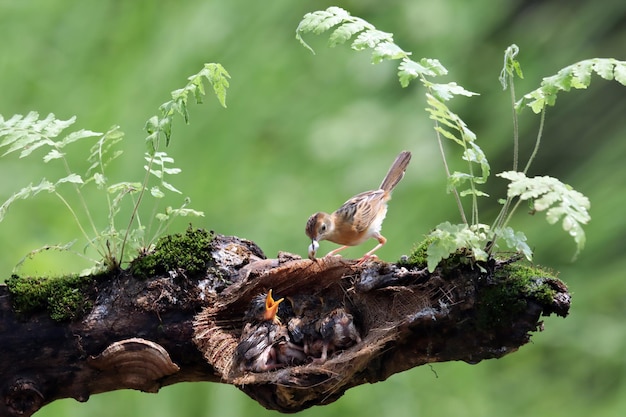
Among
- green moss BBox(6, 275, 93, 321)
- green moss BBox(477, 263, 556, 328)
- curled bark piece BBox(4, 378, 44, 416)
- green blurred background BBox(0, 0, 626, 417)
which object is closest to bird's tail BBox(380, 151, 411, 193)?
green blurred background BBox(0, 0, 626, 417)

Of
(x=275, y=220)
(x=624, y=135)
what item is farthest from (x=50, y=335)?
(x=624, y=135)

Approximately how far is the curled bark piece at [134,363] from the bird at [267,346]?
17 cm

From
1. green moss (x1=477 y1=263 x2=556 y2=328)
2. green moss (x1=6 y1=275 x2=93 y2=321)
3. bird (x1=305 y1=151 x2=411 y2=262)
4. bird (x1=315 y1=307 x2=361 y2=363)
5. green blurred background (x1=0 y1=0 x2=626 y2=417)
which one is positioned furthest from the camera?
green blurred background (x1=0 y1=0 x2=626 y2=417)

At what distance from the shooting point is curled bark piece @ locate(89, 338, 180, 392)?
77.5 inches

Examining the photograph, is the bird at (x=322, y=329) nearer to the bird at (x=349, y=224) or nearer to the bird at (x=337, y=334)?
the bird at (x=337, y=334)

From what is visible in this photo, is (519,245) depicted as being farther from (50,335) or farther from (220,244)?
Answer: (50,335)

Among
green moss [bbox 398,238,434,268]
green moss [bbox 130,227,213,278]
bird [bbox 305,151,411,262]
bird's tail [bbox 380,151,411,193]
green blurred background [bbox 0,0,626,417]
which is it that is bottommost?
green moss [bbox 398,238,434,268]

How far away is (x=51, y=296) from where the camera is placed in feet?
6.72

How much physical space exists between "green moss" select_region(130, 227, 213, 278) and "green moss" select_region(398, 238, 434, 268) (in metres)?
0.46

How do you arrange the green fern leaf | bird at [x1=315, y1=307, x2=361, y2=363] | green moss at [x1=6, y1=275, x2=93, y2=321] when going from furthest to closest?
green moss at [x1=6, y1=275, x2=93, y2=321]
bird at [x1=315, y1=307, x2=361, y2=363]
the green fern leaf

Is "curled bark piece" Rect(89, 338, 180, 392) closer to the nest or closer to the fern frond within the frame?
the nest

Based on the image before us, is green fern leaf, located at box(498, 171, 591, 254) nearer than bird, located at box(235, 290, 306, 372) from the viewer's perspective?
Yes

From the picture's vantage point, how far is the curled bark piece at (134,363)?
1969mm

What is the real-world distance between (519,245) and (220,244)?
71 cm
